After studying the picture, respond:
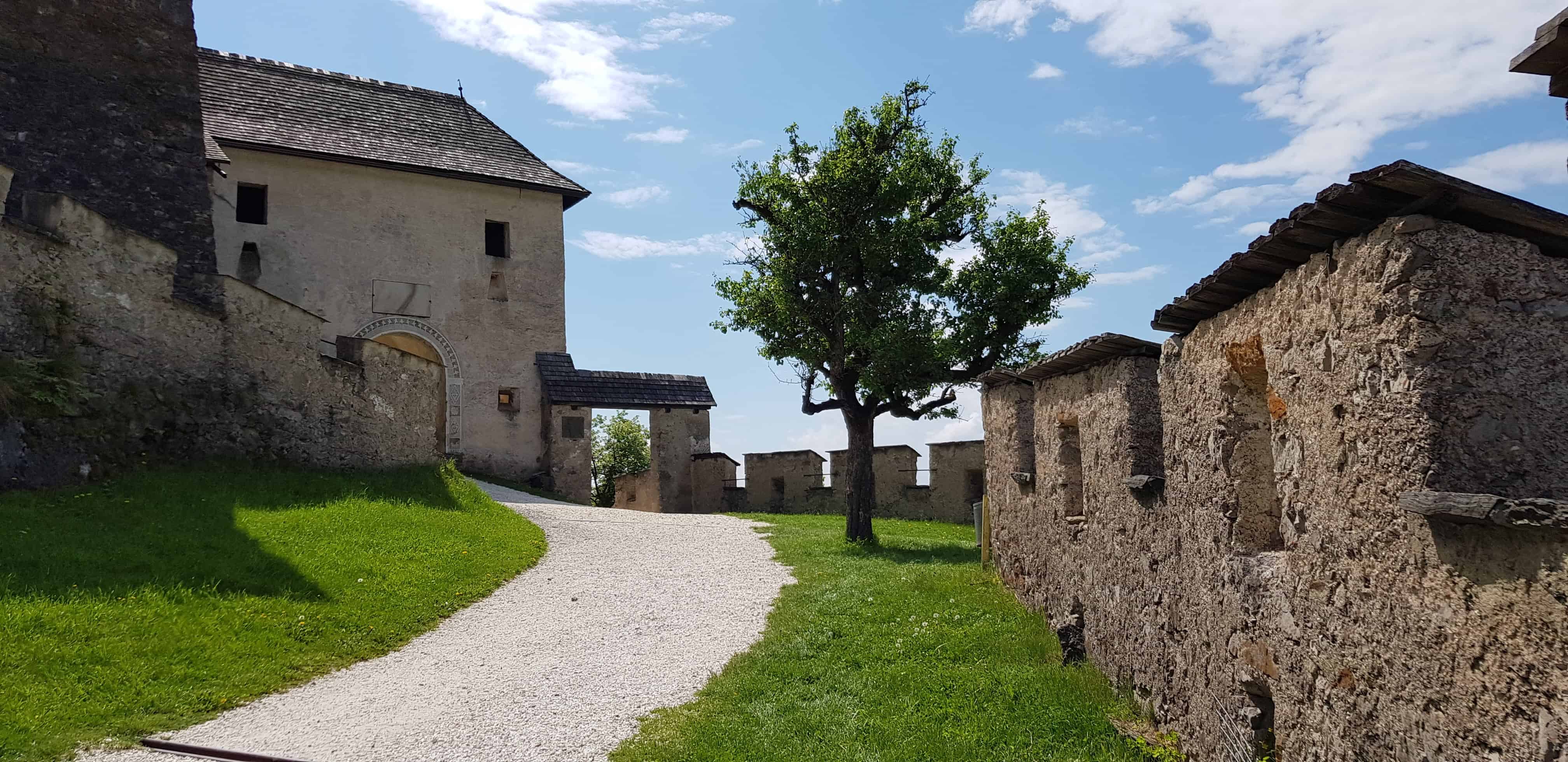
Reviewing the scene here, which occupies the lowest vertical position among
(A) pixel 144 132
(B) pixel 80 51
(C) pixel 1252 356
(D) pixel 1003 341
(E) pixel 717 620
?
(E) pixel 717 620

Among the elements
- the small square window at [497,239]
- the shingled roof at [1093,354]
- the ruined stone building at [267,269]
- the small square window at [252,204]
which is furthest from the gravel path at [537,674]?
the small square window at [252,204]

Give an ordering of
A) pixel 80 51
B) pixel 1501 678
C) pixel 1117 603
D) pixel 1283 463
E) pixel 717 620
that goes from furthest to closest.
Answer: pixel 80 51 → pixel 717 620 → pixel 1117 603 → pixel 1283 463 → pixel 1501 678

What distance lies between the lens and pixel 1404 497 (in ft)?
11.0

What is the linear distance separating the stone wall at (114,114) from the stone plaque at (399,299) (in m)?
6.79

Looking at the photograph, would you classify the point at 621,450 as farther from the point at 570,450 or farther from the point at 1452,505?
the point at 1452,505

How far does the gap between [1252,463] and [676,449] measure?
2147 centimetres

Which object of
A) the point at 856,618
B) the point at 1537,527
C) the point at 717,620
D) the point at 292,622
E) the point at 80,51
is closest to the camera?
the point at 1537,527

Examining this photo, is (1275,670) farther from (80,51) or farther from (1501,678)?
(80,51)

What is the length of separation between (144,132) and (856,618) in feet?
48.4

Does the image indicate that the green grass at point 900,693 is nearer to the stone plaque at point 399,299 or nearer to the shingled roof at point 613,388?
the shingled roof at point 613,388

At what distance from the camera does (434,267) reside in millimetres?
24812

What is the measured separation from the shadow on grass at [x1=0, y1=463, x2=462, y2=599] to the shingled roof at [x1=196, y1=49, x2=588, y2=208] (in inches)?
467

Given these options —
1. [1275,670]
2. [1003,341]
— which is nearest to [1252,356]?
[1275,670]

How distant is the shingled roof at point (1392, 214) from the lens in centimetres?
322
